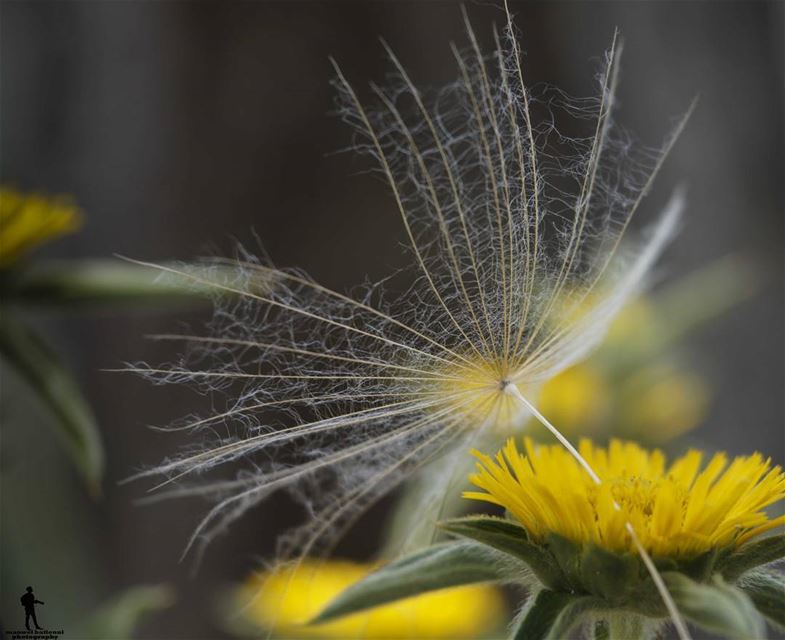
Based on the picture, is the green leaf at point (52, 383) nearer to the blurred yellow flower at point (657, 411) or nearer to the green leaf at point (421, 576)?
the green leaf at point (421, 576)

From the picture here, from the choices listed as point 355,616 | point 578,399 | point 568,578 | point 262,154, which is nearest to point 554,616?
point 568,578

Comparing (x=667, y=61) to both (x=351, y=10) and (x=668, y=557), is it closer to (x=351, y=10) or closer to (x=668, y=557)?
(x=351, y=10)

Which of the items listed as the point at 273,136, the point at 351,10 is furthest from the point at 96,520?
the point at 351,10

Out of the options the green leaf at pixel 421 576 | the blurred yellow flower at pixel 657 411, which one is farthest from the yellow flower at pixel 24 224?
the blurred yellow flower at pixel 657 411

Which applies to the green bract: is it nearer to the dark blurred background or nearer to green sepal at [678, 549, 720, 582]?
green sepal at [678, 549, 720, 582]

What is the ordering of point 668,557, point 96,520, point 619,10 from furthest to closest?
point 619,10 < point 96,520 < point 668,557

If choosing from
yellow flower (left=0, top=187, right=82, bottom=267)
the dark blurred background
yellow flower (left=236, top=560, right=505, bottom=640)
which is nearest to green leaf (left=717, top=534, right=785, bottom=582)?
yellow flower (left=236, top=560, right=505, bottom=640)
